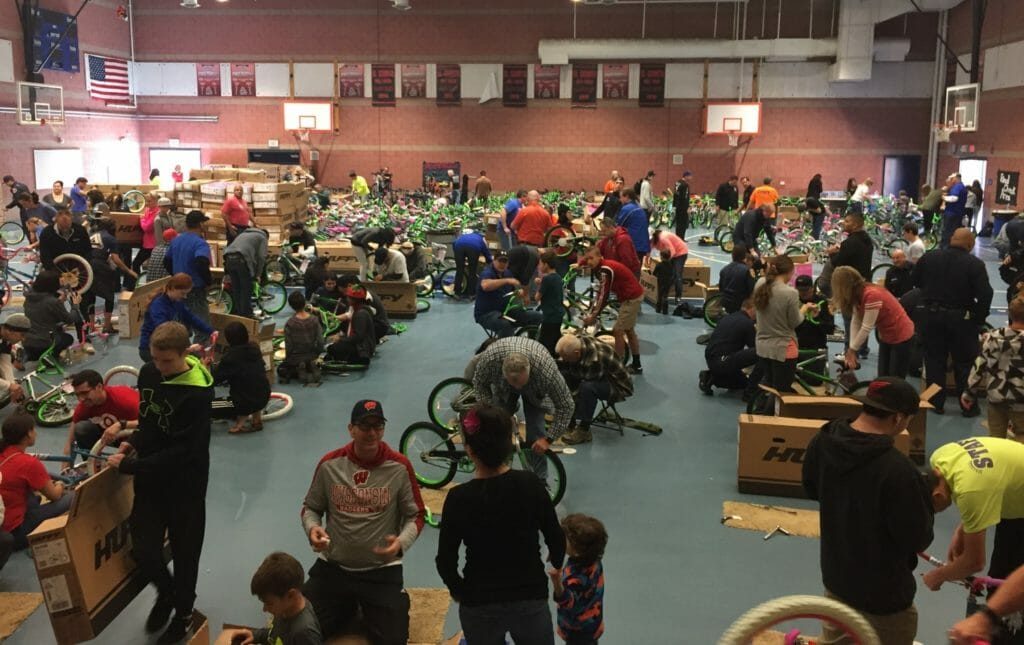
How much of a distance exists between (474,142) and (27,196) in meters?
15.3

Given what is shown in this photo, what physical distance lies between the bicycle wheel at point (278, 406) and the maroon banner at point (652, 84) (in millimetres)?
20540

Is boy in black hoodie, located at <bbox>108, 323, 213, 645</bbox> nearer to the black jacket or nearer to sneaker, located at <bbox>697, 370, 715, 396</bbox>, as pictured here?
sneaker, located at <bbox>697, 370, 715, 396</bbox>

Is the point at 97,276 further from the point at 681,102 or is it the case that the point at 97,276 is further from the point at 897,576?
the point at 681,102

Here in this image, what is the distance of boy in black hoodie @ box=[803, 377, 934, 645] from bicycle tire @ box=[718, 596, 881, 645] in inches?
16.8

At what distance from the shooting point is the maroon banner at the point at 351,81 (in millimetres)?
27516

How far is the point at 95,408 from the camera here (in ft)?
18.7

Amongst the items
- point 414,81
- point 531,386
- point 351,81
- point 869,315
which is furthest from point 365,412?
point 351,81

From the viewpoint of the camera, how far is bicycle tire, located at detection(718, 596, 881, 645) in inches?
103

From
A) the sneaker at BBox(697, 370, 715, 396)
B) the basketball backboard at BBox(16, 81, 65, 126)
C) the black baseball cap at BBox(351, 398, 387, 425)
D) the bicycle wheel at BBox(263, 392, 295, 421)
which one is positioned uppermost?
the basketball backboard at BBox(16, 81, 65, 126)

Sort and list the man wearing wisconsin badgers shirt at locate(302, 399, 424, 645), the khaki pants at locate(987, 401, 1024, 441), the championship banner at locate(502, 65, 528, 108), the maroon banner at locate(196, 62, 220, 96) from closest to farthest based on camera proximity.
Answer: the man wearing wisconsin badgers shirt at locate(302, 399, 424, 645) → the khaki pants at locate(987, 401, 1024, 441) → the championship banner at locate(502, 65, 528, 108) → the maroon banner at locate(196, 62, 220, 96)

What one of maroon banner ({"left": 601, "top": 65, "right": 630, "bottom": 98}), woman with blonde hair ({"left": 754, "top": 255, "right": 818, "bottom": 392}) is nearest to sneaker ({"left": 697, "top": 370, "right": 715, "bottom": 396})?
woman with blonde hair ({"left": 754, "top": 255, "right": 818, "bottom": 392})

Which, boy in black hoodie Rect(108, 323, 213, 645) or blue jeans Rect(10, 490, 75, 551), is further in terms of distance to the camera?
blue jeans Rect(10, 490, 75, 551)

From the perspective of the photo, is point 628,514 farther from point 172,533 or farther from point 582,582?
point 172,533

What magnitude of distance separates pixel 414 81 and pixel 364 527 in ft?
81.4
